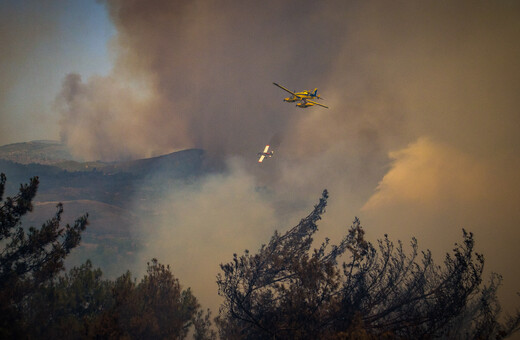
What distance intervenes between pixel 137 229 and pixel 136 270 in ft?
162

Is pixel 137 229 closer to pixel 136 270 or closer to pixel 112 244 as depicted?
pixel 112 244

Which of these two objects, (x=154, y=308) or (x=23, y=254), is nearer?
(x=23, y=254)

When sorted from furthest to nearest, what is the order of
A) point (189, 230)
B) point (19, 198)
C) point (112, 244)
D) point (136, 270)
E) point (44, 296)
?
point (189, 230) < point (112, 244) < point (136, 270) < point (44, 296) < point (19, 198)

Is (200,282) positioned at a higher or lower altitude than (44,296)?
higher

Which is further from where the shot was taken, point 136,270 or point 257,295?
point 136,270

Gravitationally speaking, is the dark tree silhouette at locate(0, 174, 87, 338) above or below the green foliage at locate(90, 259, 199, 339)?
above

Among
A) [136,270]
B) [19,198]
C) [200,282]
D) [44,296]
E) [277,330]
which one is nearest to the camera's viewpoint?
[277,330]

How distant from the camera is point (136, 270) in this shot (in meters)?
145

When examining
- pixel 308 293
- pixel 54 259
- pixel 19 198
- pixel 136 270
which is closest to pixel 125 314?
pixel 54 259

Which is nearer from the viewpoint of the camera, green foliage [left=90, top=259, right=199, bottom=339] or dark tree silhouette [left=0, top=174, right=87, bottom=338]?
dark tree silhouette [left=0, top=174, right=87, bottom=338]

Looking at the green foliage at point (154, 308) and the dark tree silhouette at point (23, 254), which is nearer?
the dark tree silhouette at point (23, 254)

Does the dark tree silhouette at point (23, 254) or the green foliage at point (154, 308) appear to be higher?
the dark tree silhouette at point (23, 254)

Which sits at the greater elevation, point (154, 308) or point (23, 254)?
point (23, 254)

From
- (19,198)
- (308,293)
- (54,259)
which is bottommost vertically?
(308,293)
